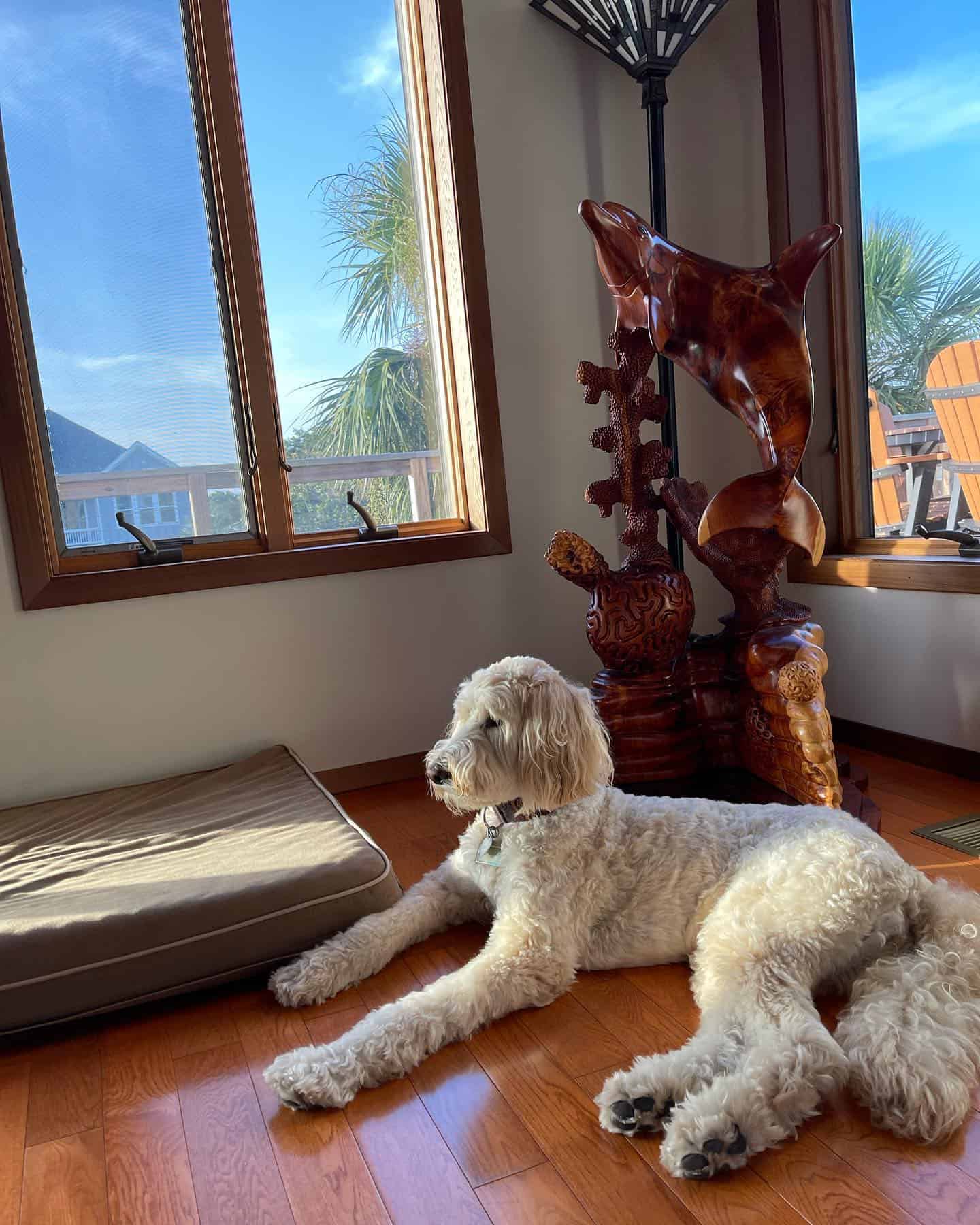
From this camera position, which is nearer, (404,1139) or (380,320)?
(404,1139)

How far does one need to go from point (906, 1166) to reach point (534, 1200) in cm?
50

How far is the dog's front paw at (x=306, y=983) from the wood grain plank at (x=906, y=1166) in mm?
886

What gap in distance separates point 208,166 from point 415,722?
1.96 m

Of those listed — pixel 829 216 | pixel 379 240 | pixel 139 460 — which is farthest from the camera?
pixel 379 240

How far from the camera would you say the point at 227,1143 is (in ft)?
4.33

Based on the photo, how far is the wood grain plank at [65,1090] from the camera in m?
1.40

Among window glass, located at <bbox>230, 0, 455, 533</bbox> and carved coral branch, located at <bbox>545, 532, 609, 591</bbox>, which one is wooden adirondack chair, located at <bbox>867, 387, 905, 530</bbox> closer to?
carved coral branch, located at <bbox>545, 532, 609, 591</bbox>

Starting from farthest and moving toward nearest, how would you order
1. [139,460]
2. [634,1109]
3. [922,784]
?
[139,460] → [922,784] → [634,1109]

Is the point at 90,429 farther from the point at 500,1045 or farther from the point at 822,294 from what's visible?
the point at 822,294

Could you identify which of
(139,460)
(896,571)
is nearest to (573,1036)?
(896,571)

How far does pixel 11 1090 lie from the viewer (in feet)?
4.94

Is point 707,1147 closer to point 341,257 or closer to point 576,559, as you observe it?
point 576,559

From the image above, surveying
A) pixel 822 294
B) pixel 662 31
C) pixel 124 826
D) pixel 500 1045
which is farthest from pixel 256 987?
pixel 662 31

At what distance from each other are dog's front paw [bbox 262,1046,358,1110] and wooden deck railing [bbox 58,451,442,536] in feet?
6.33
